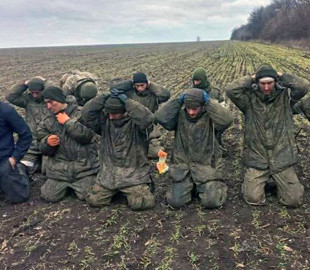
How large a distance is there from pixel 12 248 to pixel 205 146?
2750mm

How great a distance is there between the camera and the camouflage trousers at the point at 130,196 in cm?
566

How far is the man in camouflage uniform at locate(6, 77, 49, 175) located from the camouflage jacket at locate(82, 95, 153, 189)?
4.77 ft

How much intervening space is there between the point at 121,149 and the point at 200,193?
1228 millimetres

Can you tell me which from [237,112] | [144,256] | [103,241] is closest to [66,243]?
[103,241]

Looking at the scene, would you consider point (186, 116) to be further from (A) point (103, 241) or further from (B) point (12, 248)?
(B) point (12, 248)

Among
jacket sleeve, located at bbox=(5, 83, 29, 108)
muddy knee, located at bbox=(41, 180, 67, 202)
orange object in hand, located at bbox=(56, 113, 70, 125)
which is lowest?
muddy knee, located at bbox=(41, 180, 67, 202)

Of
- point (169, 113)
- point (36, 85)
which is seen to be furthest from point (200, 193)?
point (36, 85)

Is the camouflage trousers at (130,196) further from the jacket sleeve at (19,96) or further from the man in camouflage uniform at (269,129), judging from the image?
the jacket sleeve at (19,96)

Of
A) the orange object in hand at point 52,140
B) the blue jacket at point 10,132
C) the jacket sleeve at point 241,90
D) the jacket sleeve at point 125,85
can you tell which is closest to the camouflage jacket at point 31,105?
the blue jacket at point 10,132

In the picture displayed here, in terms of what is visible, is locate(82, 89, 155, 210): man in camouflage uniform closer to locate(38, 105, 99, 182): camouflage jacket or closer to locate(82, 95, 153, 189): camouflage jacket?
locate(82, 95, 153, 189): camouflage jacket

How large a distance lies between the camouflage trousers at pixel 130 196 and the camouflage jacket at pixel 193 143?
47cm

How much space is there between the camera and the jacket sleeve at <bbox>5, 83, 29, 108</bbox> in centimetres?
730

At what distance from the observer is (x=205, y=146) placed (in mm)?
5879

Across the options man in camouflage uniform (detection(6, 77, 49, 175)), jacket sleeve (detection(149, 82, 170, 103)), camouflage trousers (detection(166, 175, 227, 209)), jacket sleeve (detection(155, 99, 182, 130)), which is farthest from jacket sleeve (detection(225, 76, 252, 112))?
man in camouflage uniform (detection(6, 77, 49, 175))
